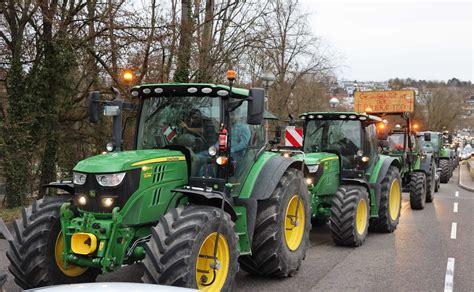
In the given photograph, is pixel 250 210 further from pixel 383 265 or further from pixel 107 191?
pixel 383 265

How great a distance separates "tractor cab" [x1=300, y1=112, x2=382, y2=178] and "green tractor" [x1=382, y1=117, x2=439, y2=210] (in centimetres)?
336

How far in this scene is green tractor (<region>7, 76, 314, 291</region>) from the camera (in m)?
4.49

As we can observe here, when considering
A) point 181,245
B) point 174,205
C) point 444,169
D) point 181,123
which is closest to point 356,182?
point 181,123

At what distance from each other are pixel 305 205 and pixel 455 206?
31.5 ft

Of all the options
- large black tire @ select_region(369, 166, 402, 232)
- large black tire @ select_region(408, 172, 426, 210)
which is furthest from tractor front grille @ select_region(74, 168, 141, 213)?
large black tire @ select_region(408, 172, 426, 210)

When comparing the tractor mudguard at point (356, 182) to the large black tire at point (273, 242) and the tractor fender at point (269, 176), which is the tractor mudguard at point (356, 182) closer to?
the tractor fender at point (269, 176)

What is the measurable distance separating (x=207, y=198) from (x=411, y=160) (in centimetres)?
992

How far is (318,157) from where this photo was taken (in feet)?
27.9

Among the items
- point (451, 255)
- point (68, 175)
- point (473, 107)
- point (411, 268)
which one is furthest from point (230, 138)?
point (473, 107)

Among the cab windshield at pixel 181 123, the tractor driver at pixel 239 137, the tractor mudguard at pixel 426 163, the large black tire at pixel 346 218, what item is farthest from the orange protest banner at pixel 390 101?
the cab windshield at pixel 181 123

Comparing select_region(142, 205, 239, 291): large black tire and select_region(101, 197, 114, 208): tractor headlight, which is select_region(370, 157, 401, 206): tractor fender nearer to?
select_region(142, 205, 239, 291): large black tire

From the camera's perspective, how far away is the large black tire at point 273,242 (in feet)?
19.0

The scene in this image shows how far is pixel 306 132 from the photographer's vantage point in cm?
970

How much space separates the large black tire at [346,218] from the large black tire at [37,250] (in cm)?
438
